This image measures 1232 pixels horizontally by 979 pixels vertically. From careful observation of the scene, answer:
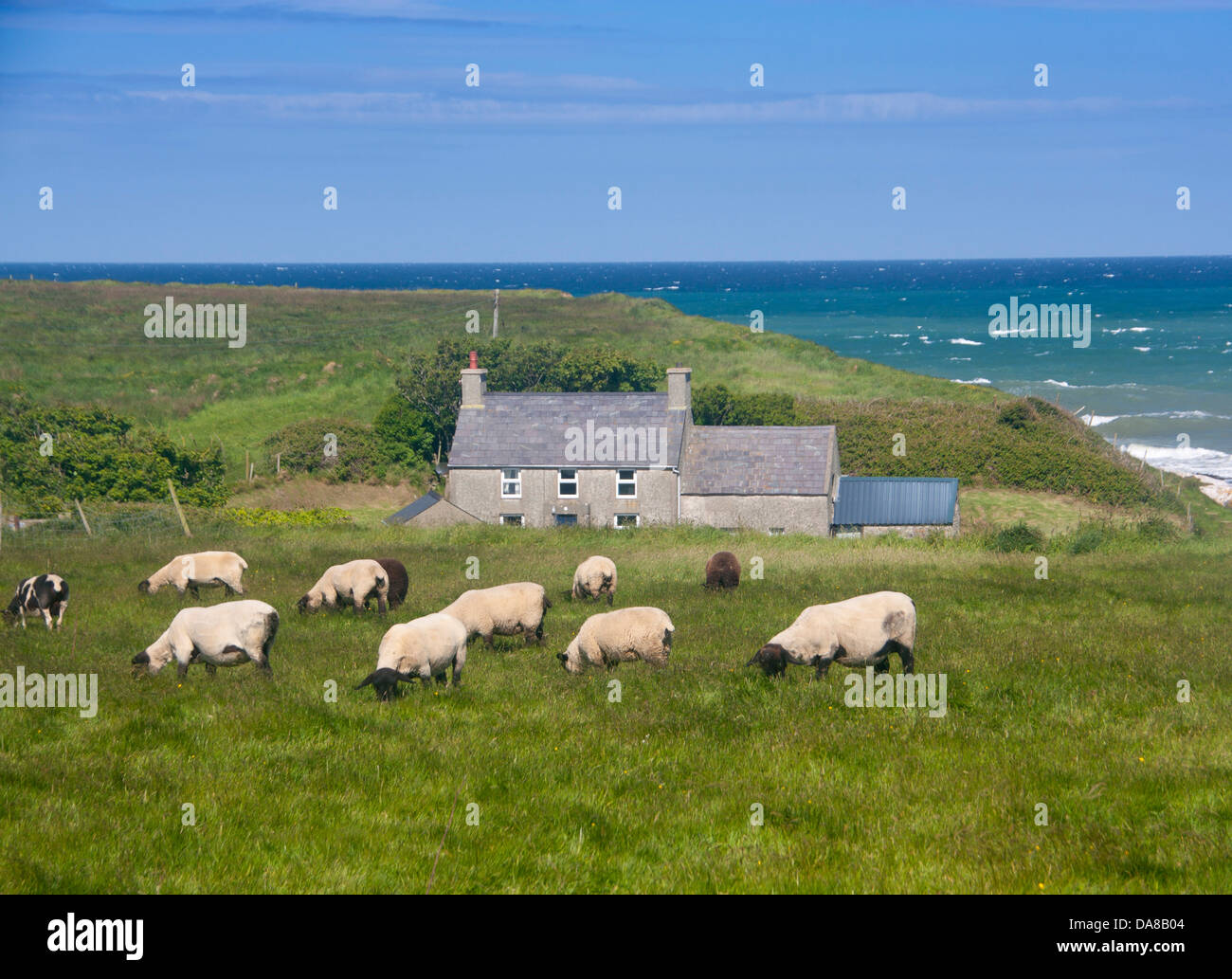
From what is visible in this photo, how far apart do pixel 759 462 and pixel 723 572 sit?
23.4 metres

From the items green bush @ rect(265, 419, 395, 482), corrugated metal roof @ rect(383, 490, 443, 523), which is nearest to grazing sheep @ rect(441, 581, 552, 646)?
corrugated metal roof @ rect(383, 490, 443, 523)

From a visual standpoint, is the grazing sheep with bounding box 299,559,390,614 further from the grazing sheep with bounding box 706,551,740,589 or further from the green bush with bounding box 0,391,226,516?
the green bush with bounding box 0,391,226,516

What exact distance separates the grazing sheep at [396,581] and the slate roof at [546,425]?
25098mm

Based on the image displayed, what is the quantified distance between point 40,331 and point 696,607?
90.2 m

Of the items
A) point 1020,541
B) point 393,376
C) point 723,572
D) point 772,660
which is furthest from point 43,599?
point 393,376

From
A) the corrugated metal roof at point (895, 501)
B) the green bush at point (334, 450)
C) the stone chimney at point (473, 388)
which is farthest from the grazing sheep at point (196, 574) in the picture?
the green bush at point (334, 450)

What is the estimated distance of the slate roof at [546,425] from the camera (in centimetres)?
5128

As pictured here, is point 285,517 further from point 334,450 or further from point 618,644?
point 618,644

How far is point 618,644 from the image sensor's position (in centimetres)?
1819

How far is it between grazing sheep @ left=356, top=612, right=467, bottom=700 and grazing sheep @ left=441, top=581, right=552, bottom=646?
2945mm
